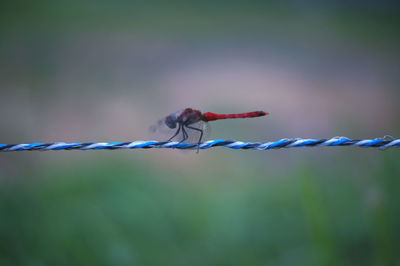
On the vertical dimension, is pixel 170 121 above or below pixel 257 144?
above

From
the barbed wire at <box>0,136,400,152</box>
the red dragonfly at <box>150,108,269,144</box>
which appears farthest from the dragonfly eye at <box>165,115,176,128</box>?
the barbed wire at <box>0,136,400,152</box>

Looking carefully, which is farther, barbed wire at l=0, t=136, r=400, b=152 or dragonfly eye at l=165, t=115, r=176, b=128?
dragonfly eye at l=165, t=115, r=176, b=128

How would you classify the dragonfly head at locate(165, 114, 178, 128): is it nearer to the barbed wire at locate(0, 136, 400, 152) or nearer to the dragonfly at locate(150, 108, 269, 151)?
the dragonfly at locate(150, 108, 269, 151)

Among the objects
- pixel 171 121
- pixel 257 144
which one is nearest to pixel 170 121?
pixel 171 121

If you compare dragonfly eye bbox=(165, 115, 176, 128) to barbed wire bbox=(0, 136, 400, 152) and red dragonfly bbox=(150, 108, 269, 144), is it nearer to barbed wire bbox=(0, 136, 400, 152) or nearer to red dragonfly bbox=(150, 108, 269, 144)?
red dragonfly bbox=(150, 108, 269, 144)

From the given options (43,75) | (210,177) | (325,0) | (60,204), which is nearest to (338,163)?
(210,177)

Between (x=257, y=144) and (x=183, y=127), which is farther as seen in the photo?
(x=183, y=127)

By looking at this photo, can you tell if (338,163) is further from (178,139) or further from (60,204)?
(60,204)

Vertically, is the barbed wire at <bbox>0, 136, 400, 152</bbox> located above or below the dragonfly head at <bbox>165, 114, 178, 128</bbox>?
below

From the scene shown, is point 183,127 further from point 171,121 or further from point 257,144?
point 257,144
